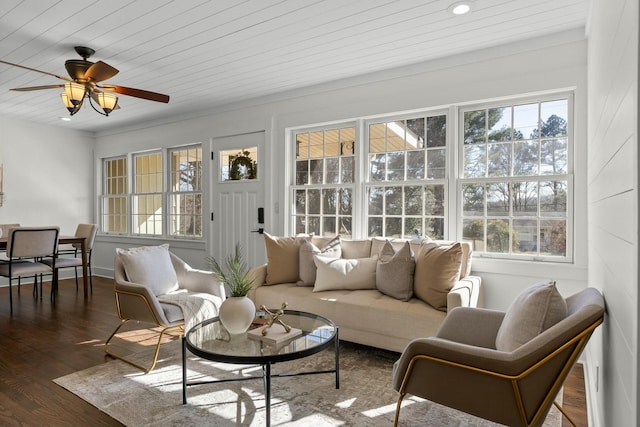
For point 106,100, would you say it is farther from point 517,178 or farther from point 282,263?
point 517,178

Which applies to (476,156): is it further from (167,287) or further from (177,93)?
(177,93)

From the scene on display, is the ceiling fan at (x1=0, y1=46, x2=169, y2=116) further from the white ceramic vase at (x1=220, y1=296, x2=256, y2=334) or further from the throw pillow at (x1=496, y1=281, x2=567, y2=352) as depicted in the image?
the throw pillow at (x1=496, y1=281, x2=567, y2=352)

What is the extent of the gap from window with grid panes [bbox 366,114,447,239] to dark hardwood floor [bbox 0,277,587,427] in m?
1.72

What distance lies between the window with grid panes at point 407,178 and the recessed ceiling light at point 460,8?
44.6 inches

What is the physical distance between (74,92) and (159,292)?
1.79 meters

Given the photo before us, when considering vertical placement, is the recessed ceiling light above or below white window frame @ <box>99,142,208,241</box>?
above

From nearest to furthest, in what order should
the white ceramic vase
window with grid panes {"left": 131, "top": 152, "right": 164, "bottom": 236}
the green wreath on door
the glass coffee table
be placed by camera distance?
the glass coffee table → the white ceramic vase → the green wreath on door → window with grid panes {"left": 131, "top": 152, "right": 164, "bottom": 236}

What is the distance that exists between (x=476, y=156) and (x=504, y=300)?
1288mm

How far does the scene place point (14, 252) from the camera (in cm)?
452

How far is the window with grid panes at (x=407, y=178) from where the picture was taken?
12.6ft

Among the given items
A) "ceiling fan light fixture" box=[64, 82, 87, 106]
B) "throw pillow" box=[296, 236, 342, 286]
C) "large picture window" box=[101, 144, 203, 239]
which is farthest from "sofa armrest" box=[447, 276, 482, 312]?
"large picture window" box=[101, 144, 203, 239]

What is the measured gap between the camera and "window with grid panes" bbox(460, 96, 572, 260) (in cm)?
329

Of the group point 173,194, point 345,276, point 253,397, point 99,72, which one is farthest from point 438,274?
point 173,194

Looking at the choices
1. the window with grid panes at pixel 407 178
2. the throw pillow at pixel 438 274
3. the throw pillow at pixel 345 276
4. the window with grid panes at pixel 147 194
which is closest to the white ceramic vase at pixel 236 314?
the throw pillow at pixel 345 276
